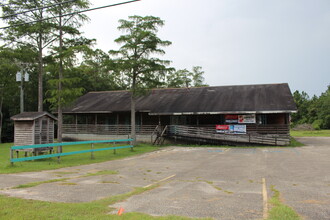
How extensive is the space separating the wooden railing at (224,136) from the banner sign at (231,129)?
355mm

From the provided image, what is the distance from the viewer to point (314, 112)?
5888 centimetres

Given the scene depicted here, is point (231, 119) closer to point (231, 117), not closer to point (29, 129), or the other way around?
point (231, 117)

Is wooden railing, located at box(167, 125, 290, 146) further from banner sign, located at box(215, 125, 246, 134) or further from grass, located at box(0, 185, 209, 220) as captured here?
grass, located at box(0, 185, 209, 220)

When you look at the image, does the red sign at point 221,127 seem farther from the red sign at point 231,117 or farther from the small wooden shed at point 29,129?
the small wooden shed at point 29,129

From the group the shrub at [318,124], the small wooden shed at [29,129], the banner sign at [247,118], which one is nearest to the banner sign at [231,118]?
the banner sign at [247,118]

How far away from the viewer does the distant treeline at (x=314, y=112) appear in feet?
173

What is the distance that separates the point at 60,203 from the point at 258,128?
21083mm

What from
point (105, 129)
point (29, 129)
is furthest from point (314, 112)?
point (29, 129)

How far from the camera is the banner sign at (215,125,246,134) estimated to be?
24078 millimetres

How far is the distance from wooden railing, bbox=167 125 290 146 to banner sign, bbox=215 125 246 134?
14.0 inches

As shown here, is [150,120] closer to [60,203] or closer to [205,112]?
[205,112]

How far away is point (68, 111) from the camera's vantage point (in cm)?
2995

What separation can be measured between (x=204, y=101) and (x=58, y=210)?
75.0 ft

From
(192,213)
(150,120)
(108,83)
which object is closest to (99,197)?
(192,213)
